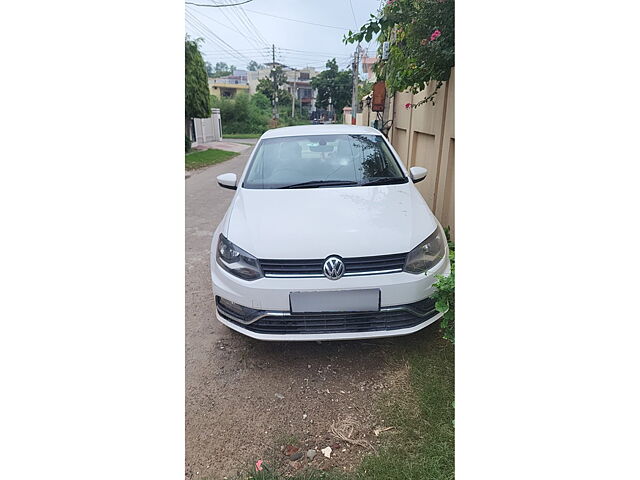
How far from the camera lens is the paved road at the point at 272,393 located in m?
1.81

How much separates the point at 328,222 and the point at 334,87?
7.03 feet

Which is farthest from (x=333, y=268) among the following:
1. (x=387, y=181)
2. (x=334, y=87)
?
(x=334, y=87)

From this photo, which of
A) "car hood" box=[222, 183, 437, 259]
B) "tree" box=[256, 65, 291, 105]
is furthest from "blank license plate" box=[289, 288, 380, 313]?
"tree" box=[256, 65, 291, 105]

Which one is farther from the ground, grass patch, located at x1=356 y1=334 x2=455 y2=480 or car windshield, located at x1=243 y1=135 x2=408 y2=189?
car windshield, located at x1=243 y1=135 x2=408 y2=189

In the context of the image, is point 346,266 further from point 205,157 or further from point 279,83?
point 205,157

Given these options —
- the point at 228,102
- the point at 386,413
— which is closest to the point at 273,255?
the point at 386,413

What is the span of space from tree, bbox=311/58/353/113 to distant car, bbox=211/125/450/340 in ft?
4.60

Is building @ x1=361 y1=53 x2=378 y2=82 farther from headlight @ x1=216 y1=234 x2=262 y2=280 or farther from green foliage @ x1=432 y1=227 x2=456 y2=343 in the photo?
green foliage @ x1=432 y1=227 x2=456 y2=343

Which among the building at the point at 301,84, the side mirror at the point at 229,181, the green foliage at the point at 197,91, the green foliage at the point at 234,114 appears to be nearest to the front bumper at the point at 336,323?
the side mirror at the point at 229,181

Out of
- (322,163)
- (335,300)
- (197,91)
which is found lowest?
(335,300)

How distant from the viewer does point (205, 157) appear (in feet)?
48.6

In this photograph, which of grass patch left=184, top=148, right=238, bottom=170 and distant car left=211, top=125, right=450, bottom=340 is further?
grass patch left=184, top=148, right=238, bottom=170

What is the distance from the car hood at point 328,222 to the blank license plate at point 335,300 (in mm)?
190

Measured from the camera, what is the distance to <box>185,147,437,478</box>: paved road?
181 cm
